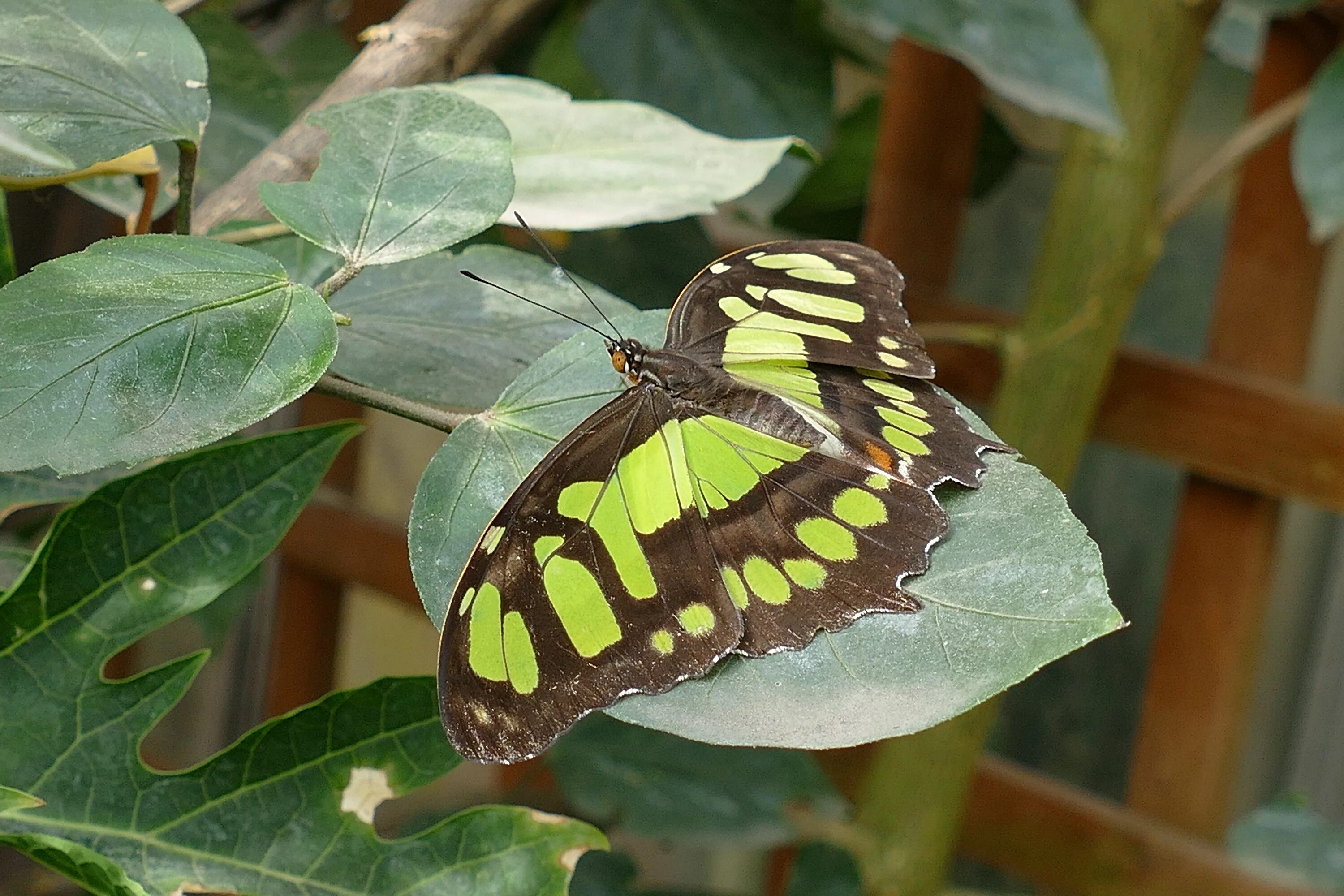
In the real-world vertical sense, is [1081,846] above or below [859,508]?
below

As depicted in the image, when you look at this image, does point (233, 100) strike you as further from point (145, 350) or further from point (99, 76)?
point (145, 350)

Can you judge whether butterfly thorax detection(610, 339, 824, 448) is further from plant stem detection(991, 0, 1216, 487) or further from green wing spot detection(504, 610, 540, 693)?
plant stem detection(991, 0, 1216, 487)

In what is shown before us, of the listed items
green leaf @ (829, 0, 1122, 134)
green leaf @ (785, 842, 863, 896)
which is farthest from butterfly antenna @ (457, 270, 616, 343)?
green leaf @ (785, 842, 863, 896)

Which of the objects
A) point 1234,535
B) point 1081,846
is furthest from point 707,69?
point 1081,846

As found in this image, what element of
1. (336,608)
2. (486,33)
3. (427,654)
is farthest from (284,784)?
(427,654)

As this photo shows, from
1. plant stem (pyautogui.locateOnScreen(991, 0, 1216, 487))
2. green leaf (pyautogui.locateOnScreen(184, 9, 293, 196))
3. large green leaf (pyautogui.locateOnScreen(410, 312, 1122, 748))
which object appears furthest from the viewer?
plant stem (pyautogui.locateOnScreen(991, 0, 1216, 487))
